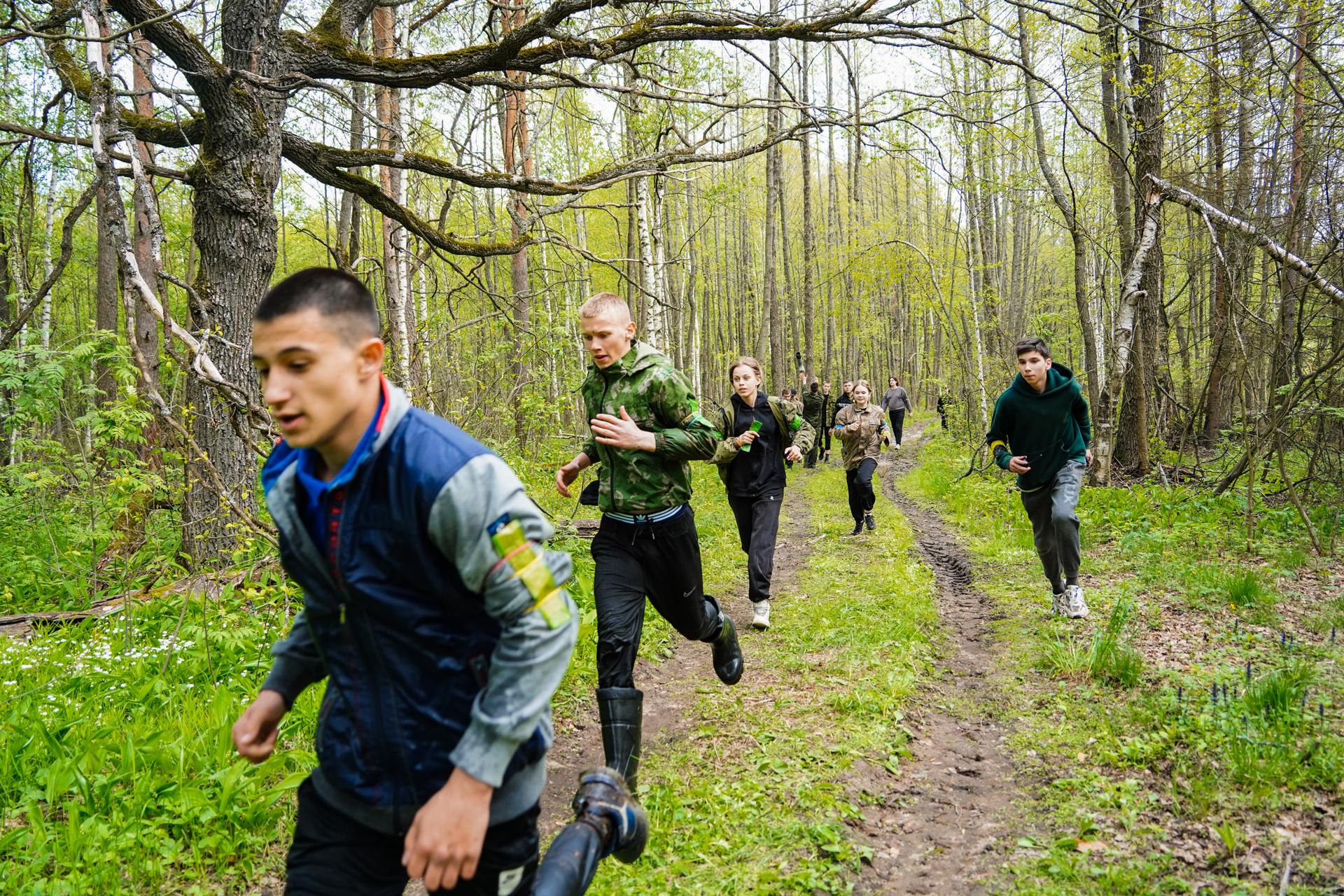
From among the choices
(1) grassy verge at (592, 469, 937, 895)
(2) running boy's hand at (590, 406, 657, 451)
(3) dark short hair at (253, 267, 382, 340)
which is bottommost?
(1) grassy verge at (592, 469, 937, 895)

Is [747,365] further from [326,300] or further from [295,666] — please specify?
[326,300]

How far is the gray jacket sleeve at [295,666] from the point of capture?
75.4 inches

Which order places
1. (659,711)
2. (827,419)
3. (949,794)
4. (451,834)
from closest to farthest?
(451,834), (949,794), (659,711), (827,419)

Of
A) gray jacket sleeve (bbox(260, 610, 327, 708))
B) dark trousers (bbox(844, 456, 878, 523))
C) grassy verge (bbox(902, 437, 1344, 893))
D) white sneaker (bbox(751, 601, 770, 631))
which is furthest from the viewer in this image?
dark trousers (bbox(844, 456, 878, 523))

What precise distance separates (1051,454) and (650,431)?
3.80 m

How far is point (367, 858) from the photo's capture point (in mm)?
1699

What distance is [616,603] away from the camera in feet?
11.9

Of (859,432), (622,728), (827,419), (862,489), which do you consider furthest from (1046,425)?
(827,419)

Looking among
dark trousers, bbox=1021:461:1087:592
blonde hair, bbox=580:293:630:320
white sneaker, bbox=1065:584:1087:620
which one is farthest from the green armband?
white sneaker, bbox=1065:584:1087:620

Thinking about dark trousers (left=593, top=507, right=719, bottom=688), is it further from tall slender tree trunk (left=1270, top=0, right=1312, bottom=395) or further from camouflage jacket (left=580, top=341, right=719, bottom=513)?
tall slender tree trunk (left=1270, top=0, right=1312, bottom=395)

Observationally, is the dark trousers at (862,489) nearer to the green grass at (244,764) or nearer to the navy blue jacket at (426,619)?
the green grass at (244,764)

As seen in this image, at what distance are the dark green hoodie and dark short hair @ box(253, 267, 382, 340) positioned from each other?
535 centimetres

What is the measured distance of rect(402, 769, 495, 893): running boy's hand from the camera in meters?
1.46

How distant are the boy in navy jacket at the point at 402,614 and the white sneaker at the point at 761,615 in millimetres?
4806
